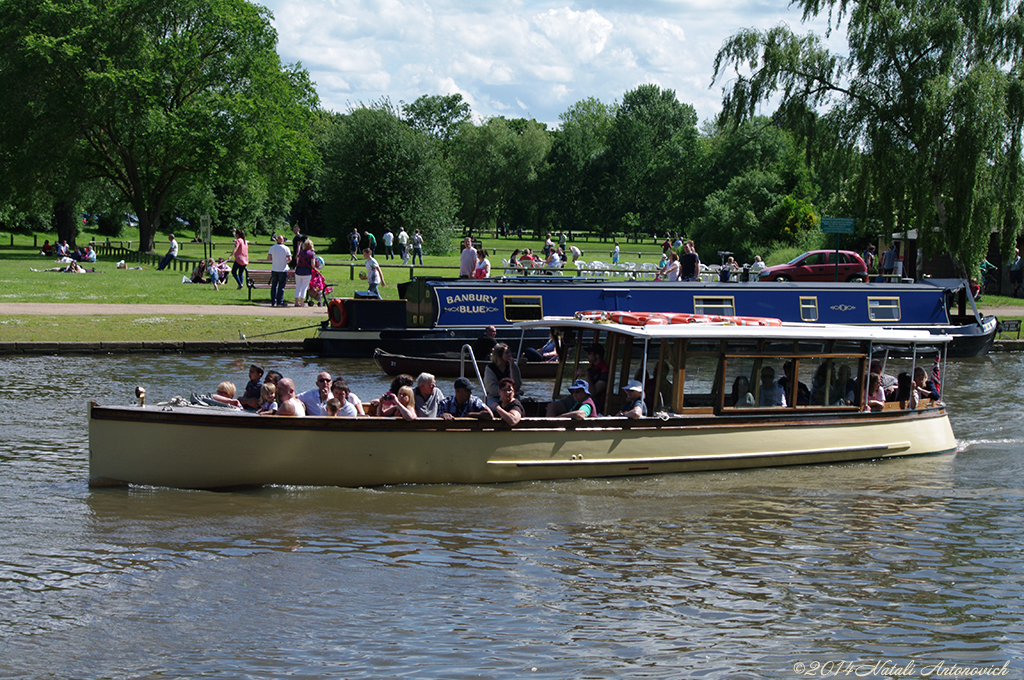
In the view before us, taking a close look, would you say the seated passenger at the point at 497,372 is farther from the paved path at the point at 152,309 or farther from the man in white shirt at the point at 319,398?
the paved path at the point at 152,309

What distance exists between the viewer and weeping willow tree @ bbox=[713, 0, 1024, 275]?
30719 millimetres

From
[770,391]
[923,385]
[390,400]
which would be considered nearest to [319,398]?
[390,400]

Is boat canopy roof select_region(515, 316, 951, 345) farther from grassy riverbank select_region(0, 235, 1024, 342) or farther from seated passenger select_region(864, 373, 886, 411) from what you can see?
grassy riverbank select_region(0, 235, 1024, 342)

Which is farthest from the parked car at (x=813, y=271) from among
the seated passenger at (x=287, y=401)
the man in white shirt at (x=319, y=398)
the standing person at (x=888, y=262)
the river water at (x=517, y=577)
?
the seated passenger at (x=287, y=401)

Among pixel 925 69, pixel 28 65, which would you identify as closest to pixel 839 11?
pixel 925 69

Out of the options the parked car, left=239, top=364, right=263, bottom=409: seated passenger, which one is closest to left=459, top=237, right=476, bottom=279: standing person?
left=239, top=364, right=263, bottom=409: seated passenger

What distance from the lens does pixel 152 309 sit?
2800cm

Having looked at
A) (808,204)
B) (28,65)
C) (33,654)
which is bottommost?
(33,654)

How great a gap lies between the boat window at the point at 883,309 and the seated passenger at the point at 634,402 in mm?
14998

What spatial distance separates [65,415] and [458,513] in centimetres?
807

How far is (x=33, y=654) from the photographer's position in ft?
23.8

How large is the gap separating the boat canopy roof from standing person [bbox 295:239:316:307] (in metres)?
16.4

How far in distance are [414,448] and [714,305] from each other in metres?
13.7

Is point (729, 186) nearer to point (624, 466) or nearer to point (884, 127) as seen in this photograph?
point (884, 127)
